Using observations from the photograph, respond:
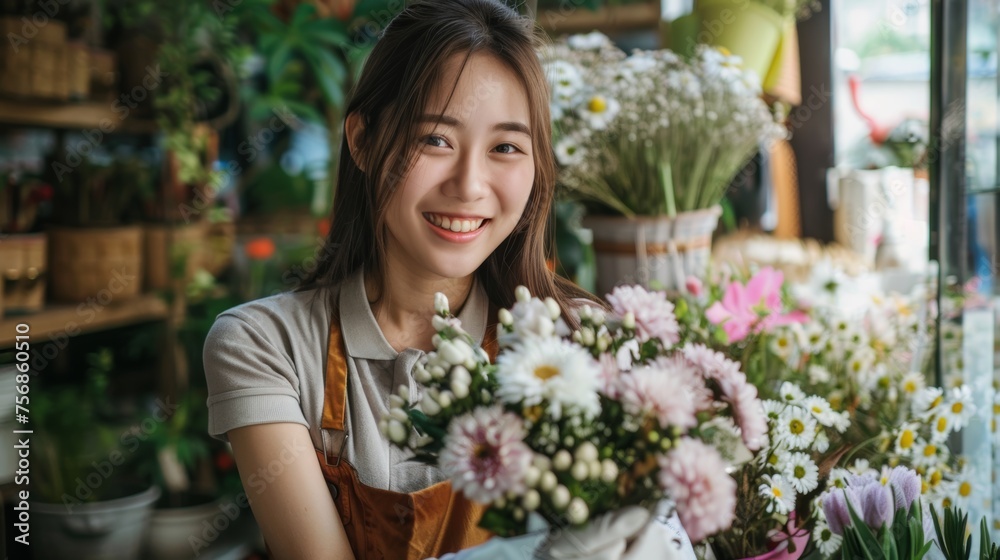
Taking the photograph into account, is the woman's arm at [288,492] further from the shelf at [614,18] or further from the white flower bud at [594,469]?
the shelf at [614,18]

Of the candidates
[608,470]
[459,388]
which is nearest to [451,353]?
[459,388]

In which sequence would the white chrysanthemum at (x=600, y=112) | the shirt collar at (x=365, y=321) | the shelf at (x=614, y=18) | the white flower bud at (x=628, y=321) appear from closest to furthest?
the white flower bud at (x=628, y=321) → the shirt collar at (x=365, y=321) → the white chrysanthemum at (x=600, y=112) → the shelf at (x=614, y=18)

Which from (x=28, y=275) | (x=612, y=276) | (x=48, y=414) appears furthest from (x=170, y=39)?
(x=612, y=276)

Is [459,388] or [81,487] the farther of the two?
[81,487]

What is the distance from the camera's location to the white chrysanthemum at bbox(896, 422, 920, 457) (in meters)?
1.00

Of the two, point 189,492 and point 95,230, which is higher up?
point 95,230

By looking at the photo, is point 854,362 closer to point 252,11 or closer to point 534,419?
point 534,419

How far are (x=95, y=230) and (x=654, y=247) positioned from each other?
1369mm

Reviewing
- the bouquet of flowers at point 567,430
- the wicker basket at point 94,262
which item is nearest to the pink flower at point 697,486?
the bouquet of flowers at point 567,430

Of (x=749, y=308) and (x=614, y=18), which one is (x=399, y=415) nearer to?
(x=749, y=308)

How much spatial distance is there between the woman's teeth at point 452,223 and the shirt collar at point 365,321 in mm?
157

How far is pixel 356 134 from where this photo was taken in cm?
99

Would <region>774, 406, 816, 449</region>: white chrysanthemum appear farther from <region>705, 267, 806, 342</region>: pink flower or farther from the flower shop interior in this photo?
<region>705, 267, 806, 342</region>: pink flower

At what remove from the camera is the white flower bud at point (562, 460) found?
0.54 meters
